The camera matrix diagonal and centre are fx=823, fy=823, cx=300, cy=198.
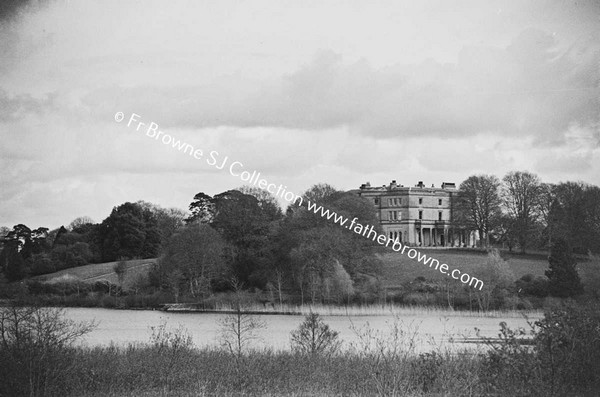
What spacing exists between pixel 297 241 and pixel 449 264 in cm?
2173

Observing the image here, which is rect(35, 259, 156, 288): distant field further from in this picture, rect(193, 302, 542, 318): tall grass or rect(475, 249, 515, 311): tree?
rect(475, 249, 515, 311): tree

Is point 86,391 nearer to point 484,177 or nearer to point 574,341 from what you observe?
point 574,341

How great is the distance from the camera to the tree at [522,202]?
247 feet

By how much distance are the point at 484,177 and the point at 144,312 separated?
44.4m

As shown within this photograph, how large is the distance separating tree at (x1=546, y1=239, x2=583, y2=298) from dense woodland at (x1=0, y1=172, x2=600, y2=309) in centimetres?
6

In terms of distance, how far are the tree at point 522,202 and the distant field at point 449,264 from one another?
2268mm

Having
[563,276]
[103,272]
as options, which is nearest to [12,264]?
[103,272]

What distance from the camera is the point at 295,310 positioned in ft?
159

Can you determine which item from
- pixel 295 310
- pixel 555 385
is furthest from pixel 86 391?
pixel 295 310

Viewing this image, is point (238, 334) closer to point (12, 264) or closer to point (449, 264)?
point (12, 264)

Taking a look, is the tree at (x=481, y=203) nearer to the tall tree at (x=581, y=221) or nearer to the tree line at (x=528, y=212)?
the tree line at (x=528, y=212)

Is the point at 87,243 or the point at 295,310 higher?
the point at 87,243

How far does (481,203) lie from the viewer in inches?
3300

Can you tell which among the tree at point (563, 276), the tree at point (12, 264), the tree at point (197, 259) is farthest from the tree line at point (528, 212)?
the tree at point (12, 264)
